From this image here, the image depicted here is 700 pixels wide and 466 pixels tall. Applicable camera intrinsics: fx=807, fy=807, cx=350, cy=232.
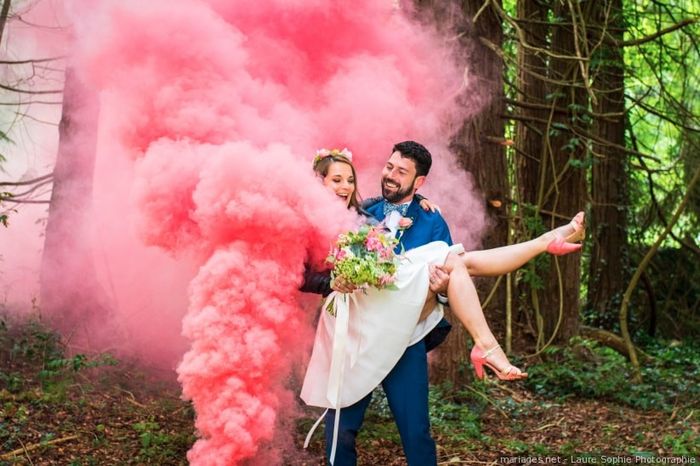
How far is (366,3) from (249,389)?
2.60 metres

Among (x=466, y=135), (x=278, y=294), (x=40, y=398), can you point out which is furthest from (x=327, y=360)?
(x=466, y=135)

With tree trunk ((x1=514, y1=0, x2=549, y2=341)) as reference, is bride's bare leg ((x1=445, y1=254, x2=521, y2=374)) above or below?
below

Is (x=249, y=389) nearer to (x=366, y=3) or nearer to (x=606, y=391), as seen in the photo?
(x=366, y=3)

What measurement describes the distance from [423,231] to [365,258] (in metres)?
0.55

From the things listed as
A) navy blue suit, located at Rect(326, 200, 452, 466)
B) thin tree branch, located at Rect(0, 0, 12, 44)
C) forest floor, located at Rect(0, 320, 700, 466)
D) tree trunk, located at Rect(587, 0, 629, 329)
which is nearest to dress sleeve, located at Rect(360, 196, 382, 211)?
navy blue suit, located at Rect(326, 200, 452, 466)

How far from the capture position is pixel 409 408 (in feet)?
13.5

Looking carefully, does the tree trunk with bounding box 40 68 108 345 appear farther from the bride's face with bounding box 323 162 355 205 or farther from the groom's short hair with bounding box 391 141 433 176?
the groom's short hair with bounding box 391 141 433 176

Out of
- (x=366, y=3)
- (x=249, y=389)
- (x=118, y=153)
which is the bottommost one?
(x=249, y=389)

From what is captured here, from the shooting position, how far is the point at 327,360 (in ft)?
14.2

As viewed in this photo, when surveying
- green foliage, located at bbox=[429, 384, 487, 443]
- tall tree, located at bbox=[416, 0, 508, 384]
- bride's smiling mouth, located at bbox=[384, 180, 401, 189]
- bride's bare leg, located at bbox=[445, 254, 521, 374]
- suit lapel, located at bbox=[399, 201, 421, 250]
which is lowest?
green foliage, located at bbox=[429, 384, 487, 443]

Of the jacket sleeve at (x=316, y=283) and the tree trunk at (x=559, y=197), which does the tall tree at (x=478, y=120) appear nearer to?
the tree trunk at (x=559, y=197)

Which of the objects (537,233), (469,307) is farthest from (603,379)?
(469,307)

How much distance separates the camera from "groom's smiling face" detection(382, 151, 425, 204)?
14.3 ft

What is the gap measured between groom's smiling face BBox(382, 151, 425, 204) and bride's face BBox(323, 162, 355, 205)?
0.19 m
